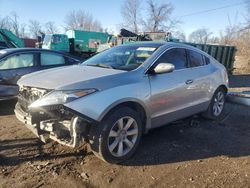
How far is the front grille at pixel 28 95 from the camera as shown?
384cm

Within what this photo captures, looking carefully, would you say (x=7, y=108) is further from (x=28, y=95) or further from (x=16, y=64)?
(x=28, y=95)

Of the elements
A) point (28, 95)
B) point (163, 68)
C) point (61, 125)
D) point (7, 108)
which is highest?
point (163, 68)

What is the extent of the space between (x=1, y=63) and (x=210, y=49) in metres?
11.3

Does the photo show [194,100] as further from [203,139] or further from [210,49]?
[210,49]

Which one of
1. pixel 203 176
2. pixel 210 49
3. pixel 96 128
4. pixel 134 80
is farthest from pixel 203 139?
pixel 210 49

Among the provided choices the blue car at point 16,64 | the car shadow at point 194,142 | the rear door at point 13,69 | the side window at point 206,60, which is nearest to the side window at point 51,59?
the blue car at point 16,64

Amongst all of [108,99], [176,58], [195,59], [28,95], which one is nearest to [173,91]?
[176,58]

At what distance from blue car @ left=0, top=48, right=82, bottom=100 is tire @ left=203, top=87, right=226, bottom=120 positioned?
156 inches

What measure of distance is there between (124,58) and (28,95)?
1.64 meters

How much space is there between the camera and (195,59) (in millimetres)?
5531

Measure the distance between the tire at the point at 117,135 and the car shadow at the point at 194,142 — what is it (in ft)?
0.67

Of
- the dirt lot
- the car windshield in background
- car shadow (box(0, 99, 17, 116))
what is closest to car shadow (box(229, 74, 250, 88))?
the dirt lot

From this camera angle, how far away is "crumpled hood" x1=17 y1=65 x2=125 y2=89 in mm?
3769

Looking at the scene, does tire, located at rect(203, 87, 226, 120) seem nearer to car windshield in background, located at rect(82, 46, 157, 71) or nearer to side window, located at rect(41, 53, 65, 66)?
car windshield in background, located at rect(82, 46, 157, 71)
